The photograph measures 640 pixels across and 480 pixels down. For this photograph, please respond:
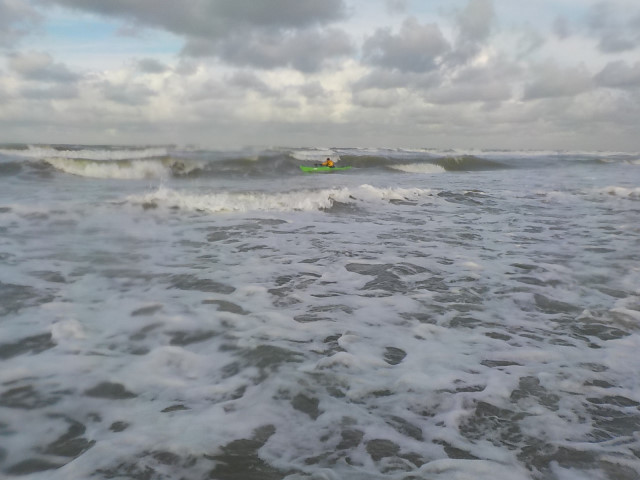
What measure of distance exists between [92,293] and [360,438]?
3.59 m

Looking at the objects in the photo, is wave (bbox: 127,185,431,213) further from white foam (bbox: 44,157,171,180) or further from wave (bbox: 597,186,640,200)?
white foam (bbox: 44,157,171,180)

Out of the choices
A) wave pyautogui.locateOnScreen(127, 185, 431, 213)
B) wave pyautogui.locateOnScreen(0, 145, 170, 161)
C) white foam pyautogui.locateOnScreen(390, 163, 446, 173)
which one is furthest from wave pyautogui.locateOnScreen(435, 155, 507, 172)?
wave pyautogui.locateOnScreen(127, 185, 431, 213)

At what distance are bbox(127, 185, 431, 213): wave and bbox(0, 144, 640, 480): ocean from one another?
3.17 metres

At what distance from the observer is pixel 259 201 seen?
12648 mm

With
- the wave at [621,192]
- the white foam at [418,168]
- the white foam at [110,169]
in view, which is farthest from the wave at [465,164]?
the white foam at [110,169]

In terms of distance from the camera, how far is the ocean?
2.40 m

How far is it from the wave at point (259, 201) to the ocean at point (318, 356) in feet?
10.4

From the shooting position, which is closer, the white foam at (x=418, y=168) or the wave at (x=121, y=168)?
the wave at (x=121, y=168)

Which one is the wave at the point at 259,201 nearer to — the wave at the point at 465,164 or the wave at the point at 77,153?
the wave at the point at 77,153

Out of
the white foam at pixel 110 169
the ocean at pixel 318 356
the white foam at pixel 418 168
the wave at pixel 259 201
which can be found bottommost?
the ocean at pixel 318 356

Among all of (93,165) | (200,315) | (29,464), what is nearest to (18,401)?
(29,464)

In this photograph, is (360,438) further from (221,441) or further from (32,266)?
(32,266)

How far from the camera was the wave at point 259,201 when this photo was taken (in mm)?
11382

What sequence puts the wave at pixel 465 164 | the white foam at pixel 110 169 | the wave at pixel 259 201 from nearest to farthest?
the wave at pixel 259 201
the white foam at pixel 110 169
the wave at pixel 465 164
